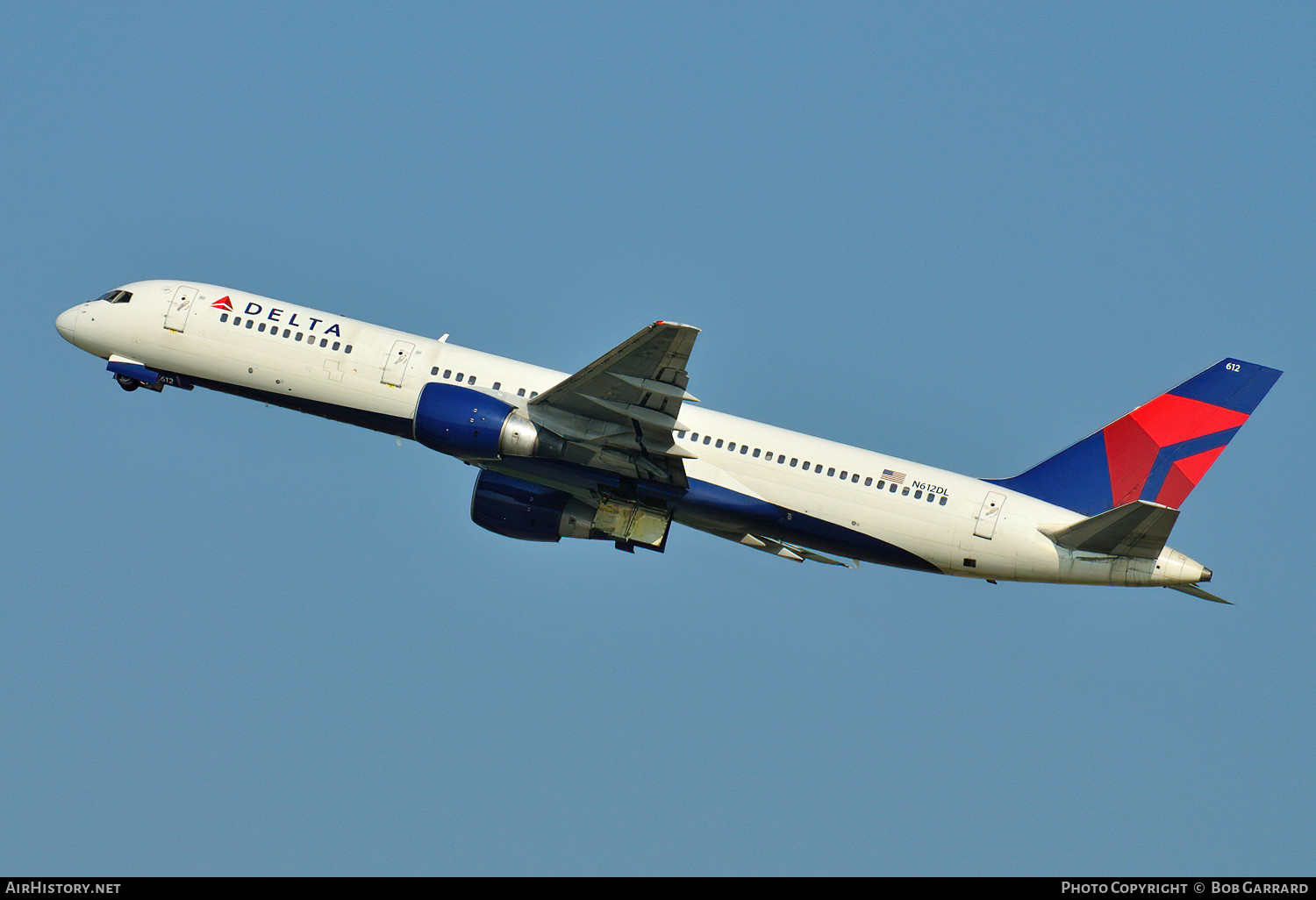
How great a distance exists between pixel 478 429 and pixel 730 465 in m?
8.33

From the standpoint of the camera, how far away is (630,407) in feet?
137

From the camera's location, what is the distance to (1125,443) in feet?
151

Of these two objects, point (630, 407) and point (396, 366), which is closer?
point (630, 407)

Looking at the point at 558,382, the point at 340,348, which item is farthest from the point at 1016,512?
the point at 340,348

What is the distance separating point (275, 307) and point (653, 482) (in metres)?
14.9

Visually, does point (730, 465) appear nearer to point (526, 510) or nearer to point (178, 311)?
point (526, 510)

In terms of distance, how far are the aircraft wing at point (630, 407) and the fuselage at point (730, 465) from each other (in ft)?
3.56

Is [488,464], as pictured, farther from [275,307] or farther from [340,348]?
[275,307]

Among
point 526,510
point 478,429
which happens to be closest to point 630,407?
point 478,429

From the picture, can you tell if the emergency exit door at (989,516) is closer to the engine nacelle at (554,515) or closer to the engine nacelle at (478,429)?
the engine nacelle at (554,515)

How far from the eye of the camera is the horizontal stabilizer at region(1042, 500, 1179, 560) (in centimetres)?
4069

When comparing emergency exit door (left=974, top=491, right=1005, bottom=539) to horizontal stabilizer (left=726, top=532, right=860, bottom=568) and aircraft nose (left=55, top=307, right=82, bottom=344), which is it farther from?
aircraft nose (left=55, top=307, right=82, bottom=344)

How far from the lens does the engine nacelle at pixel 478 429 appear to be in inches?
1686
